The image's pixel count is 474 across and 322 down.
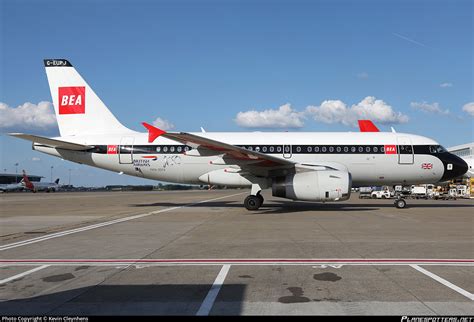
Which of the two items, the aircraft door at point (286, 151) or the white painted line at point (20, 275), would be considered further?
the aircraft door at point (286, 151)

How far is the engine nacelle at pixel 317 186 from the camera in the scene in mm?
16500

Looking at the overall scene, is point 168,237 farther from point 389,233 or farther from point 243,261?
point 389,233

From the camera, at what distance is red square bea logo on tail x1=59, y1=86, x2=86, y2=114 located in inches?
826

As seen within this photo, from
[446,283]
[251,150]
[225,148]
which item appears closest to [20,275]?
[446,283]

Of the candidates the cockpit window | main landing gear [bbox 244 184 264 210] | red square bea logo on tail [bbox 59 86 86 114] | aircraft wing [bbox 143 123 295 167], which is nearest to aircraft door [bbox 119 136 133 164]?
red square bea logo on tail [bbox 59 86 86 114]

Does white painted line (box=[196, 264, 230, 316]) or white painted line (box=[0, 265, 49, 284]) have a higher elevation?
white painted line (box=[196, 264, 230, 316])

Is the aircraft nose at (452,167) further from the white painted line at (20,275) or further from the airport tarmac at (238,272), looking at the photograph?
the white painted line at (20,275)

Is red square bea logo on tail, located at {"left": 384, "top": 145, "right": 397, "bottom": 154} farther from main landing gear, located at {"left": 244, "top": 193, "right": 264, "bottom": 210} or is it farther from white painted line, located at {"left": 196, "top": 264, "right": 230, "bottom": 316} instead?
white painted line, located at {"left": 196, "top": 264, "right": 230, "bottom": 316}

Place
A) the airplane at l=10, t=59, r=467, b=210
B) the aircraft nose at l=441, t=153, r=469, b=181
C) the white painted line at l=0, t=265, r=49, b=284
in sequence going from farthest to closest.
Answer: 1. the aircraft nose at l=441, t=153, r=469, b=181
2. the airplane at l=10, t=59, r=467, b=210
3. the white painted line at l=0, t=265, r=49, b=284

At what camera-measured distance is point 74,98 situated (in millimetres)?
21000

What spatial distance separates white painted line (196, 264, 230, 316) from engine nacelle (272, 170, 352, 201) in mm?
10688

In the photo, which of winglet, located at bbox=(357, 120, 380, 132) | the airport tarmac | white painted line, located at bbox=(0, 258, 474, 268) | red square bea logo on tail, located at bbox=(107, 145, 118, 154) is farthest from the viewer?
winglet, located at bbox=(357, 120, 380, 132)

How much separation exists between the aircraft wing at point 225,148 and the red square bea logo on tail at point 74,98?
726cm

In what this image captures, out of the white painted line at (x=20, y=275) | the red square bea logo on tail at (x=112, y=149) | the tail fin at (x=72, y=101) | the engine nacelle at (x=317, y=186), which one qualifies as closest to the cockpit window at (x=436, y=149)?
the engine nacelle at (x=317, y=186)
